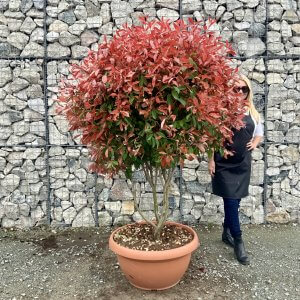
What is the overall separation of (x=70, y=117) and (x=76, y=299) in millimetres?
1397

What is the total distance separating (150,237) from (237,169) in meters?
0.99

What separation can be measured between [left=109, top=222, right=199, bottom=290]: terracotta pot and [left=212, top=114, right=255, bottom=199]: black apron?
2.10 ft

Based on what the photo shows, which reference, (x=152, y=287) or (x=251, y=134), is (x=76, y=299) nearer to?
(x=152, y=287)

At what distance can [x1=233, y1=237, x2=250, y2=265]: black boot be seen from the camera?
3.63 meters

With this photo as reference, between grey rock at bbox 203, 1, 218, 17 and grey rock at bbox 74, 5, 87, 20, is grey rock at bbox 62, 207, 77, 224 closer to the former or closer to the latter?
grey rock at bbox 74, 5, 87, 20

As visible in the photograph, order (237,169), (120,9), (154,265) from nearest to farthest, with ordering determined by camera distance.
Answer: (154,265) → (237,169) → (120,9)

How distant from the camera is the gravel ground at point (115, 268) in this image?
125 inches

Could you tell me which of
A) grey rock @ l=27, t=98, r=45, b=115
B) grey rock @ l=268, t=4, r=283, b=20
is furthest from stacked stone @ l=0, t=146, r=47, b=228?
grey rock @ l=268, t=4, r=283, b=20

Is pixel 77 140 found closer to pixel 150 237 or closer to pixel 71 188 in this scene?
pixel 71 188

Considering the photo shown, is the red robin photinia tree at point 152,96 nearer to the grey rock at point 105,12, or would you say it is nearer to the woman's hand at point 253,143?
the woman's hand at point 253,143

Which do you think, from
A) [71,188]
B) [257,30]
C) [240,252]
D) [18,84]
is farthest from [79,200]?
[257,30]

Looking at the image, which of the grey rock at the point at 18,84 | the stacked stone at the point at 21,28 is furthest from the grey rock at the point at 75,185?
the stacked stone at the point at 21,28

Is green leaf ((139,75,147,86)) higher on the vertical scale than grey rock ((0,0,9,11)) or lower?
lower

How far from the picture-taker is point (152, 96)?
8.91 feet
